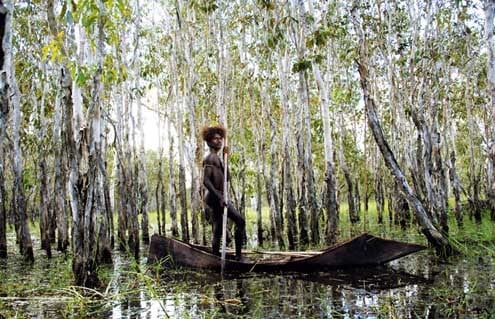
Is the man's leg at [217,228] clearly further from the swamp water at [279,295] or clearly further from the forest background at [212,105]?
the forest background at [212,105]

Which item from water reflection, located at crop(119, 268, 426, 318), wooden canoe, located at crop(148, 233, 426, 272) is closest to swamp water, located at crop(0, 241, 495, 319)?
water reflection, located at crop(119, 268, 426, 318)

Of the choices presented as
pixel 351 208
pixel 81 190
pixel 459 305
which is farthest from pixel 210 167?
pixel 351 208

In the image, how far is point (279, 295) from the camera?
237 inches

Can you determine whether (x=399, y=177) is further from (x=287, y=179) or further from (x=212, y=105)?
(x=212, y=105)

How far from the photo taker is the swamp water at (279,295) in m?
5.02

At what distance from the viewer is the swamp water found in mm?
5020

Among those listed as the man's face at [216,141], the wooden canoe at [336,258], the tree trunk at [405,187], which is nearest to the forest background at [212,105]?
the tree trunk at [405,187]

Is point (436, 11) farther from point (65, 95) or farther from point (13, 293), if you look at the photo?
point (13, 293)

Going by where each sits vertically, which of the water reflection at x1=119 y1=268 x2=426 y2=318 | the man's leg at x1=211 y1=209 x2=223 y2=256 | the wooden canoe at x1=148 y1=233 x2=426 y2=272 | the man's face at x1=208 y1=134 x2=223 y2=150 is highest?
the man's face at x1=208 y1=134 x2=223 y2=150

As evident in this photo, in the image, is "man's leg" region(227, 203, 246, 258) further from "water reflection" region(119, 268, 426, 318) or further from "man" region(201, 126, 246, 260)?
"water reflection" region(119, 268, 426, 318)

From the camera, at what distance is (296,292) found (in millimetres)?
6148

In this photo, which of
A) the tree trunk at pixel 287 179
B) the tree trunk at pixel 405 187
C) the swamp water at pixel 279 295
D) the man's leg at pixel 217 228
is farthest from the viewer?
the tree trunk at pixel 287 179

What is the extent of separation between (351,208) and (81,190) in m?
13.3

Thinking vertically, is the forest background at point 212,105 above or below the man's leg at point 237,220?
above
